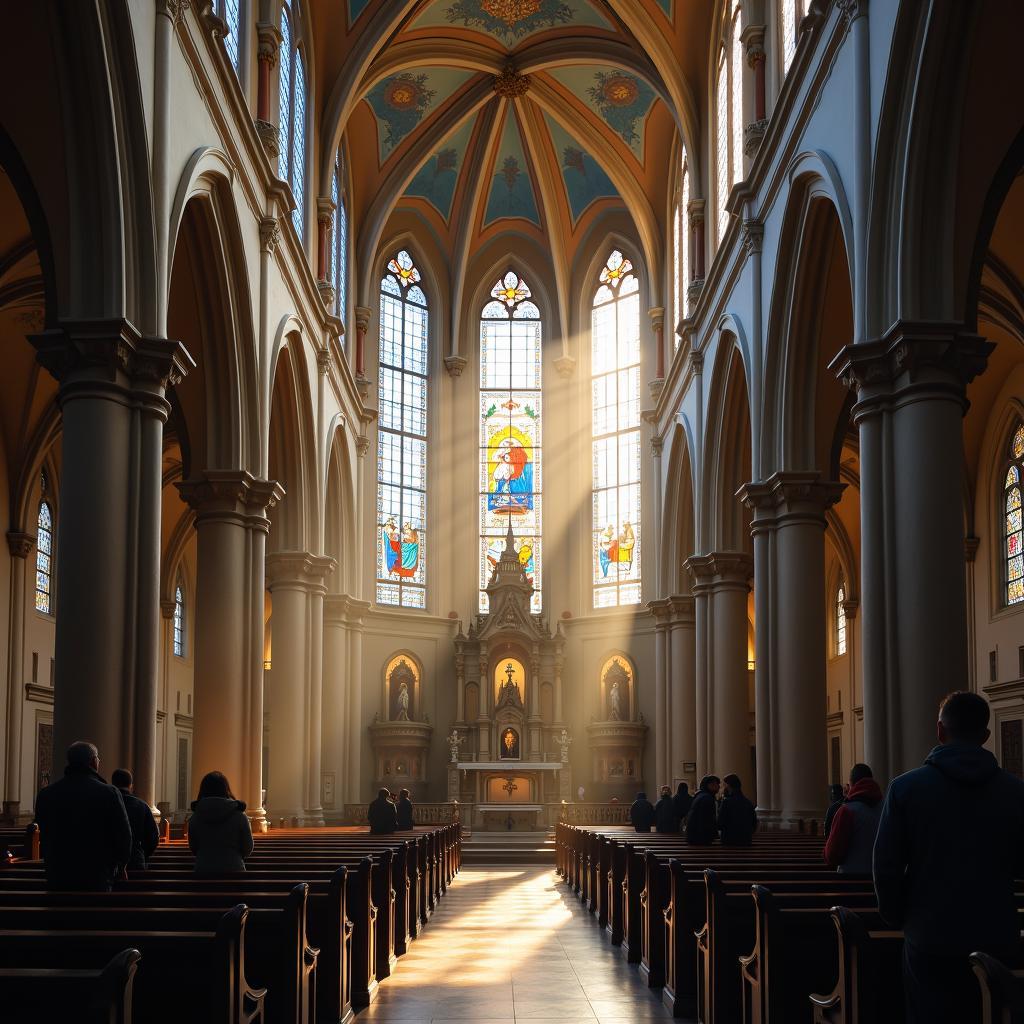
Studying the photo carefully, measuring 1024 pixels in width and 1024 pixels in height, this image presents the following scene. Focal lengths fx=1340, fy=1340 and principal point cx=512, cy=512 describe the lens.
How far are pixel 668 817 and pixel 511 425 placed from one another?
20235mm

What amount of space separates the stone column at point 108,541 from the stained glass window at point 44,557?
1444cm

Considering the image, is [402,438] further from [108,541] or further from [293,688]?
[108,541]

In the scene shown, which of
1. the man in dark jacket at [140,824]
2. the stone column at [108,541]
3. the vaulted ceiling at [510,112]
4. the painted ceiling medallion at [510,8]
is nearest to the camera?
the man in dark jacket at [140,824]

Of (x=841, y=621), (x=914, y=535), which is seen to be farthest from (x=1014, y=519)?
(x=914, y=535)

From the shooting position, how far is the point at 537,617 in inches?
1465

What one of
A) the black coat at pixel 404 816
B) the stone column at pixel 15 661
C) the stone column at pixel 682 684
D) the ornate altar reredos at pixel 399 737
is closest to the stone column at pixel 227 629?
the black coat at pixel 404 816

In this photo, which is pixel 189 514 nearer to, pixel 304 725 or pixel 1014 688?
pixel 304 725

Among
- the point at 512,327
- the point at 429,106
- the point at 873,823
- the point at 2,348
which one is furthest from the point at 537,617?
the point at 873,823

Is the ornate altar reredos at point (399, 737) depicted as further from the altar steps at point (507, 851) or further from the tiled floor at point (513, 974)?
the tiled floor at point (513, 974)

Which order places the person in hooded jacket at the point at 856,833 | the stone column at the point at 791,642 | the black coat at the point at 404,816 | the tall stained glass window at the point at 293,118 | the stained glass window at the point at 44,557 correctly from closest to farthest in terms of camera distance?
the person in hooded jacket at the point at 856,833 < the stone column at the point at 791,642 < the black coat at the point at 404,816 < the tall stained glass window at the point at 293,118 < the stained glass window at the point at 44,557

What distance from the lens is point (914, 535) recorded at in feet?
44.0

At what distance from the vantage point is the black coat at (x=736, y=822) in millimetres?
14133

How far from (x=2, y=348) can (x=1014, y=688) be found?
19287mm

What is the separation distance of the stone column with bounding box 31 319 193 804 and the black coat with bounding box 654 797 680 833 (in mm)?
9815
